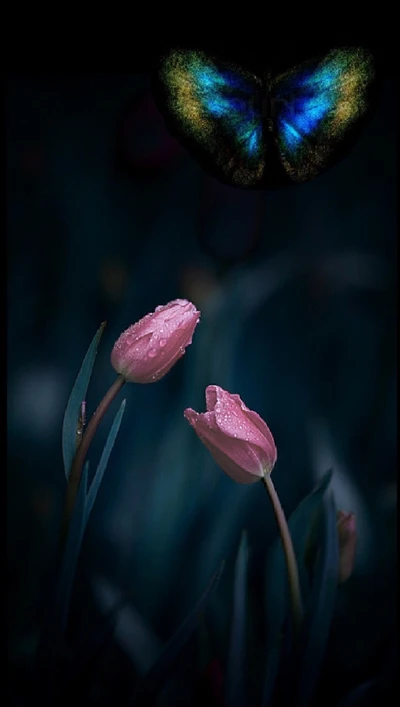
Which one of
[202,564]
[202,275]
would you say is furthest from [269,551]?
[202,275]

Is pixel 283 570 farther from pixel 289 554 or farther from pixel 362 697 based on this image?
pixel 362 697

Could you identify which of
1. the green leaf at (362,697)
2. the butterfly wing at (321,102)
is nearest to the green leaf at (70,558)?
the green leaf at (362,697)

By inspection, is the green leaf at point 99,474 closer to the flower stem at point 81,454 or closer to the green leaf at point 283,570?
the flower stem at point 81,454

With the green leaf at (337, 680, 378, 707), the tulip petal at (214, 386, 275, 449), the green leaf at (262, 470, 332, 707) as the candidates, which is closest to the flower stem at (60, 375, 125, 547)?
the tulip petal at (214, 386, 275, 449)

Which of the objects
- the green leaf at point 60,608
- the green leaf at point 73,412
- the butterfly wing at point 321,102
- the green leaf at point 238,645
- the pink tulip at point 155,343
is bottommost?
the green leaf at point 238,645

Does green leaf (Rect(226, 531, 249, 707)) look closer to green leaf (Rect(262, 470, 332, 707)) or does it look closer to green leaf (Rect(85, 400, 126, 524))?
green leaf (Rect(262, 470, 332, 707))

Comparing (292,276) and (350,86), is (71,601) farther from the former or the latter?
(350,86)
